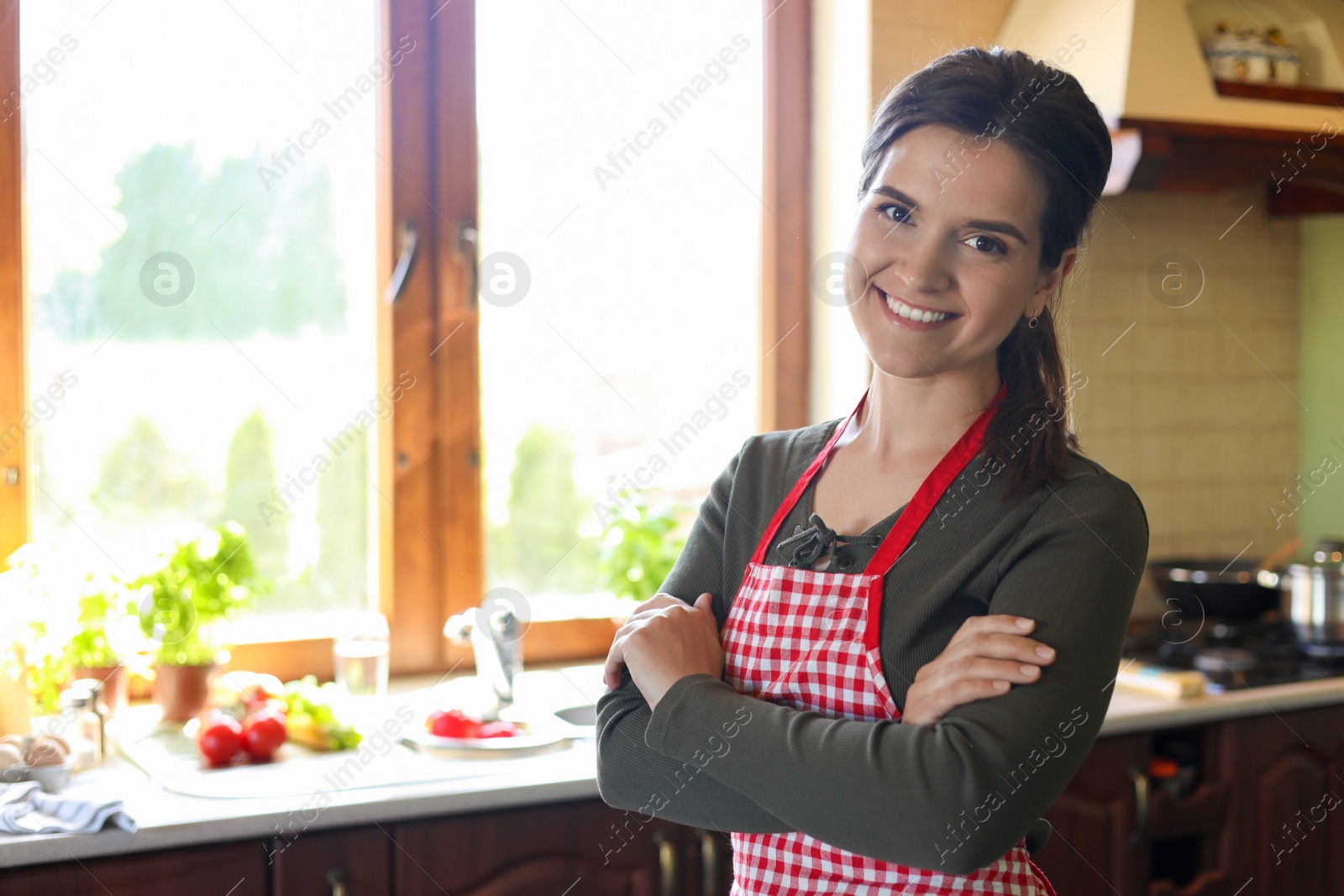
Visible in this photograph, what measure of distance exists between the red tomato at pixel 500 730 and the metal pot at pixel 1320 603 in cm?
151

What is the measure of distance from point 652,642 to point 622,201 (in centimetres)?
137

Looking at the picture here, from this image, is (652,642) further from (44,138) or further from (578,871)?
(44,138)

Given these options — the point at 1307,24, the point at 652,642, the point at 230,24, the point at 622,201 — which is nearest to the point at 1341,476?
the point at 1307,24

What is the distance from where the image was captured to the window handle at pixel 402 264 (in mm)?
2164

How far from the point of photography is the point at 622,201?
2355 millimetres

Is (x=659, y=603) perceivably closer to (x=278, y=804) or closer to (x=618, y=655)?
(x=618, y=655)

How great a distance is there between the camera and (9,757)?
62.1 inches

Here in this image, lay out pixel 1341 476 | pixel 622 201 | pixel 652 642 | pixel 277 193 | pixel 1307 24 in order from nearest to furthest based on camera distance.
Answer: pixel 652 642 < pixel 277 193 < pixel 622 201 < pixel 1307 24 < pixel 1341 476

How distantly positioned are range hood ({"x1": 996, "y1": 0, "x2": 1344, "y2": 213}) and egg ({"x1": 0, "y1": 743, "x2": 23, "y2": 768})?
6.46ft

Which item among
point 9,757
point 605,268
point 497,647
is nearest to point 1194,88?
point 605,268

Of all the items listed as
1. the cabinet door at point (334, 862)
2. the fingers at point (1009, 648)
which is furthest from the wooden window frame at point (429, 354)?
the fingers at point (1009, 648)

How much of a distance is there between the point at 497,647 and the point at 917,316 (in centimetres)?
107

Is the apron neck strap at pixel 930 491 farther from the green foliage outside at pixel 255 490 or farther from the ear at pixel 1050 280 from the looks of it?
the green foliage outside at pixel 255 490

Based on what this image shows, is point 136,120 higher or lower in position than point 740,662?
higher
